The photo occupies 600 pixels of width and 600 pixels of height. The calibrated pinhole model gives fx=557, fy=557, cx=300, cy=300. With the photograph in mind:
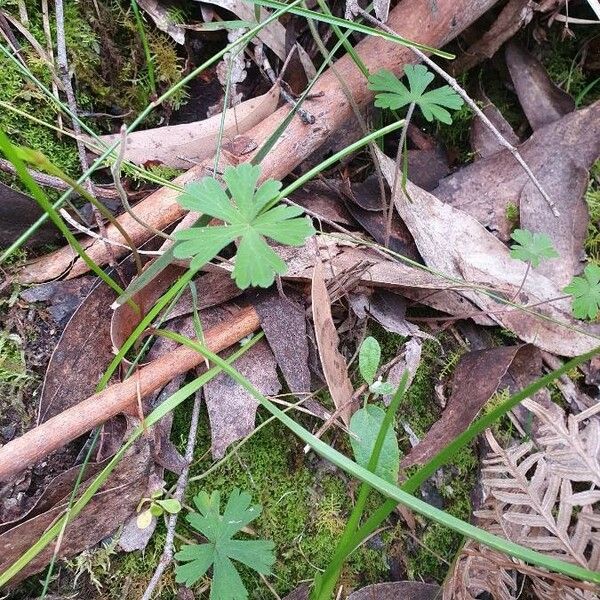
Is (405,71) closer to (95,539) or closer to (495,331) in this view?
(495,331)

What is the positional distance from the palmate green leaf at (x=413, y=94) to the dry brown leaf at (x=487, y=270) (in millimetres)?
207

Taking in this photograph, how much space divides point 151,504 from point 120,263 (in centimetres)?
69

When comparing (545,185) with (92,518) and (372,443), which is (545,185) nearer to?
(372,443)

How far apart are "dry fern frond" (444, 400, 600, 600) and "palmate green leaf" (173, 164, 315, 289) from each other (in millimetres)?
782

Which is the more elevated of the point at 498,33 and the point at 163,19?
the point at 163,19

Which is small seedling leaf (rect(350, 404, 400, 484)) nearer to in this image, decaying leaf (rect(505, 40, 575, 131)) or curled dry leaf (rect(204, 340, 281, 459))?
curled dry leaf (rect(204, 340, 281, 459))

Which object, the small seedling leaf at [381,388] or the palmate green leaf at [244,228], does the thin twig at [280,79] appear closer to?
the palmate green leaf at [244,228]

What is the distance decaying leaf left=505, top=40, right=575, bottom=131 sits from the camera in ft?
7.70

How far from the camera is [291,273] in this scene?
5.65ft

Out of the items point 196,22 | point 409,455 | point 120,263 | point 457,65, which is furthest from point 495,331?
point 196,22

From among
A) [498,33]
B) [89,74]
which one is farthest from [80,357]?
[498,33]

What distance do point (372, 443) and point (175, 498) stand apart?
549 mm

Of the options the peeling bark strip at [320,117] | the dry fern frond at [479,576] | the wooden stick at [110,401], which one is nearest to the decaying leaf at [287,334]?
the wooden stick at [110,401]

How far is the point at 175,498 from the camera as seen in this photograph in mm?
1493
